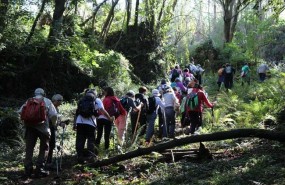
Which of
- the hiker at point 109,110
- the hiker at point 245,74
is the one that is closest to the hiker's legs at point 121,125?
the hiker at point 109,110

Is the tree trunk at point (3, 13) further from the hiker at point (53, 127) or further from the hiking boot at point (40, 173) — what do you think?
the hiking boot at point (40, 173)

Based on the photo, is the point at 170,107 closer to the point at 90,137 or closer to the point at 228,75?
the point at 90,137

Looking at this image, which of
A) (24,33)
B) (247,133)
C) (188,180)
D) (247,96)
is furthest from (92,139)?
(247,96)

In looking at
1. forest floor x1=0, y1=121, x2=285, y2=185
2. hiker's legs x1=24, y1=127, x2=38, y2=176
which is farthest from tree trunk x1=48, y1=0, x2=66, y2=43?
hiker's legs x1=24, y1=127, x2=38, y2=176

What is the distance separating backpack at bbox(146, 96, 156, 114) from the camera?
11648mm

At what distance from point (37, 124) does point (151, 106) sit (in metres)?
4.29

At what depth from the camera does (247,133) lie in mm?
7465

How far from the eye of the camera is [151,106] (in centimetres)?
1168

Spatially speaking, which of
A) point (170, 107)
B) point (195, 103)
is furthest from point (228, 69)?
point (195, 103)

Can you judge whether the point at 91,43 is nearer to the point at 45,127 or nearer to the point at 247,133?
the point at 45,127

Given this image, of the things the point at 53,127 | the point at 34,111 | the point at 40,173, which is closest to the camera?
the point at 34,111

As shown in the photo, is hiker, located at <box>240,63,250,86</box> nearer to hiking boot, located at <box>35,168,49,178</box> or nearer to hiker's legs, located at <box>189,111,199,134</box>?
hiker's legs, located at <box>189,111,199,134</box>

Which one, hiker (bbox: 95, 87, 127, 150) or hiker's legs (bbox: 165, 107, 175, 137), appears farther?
hiker's legs (bbox: 165, 107, 175, 137)

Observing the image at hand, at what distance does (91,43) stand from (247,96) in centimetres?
845
